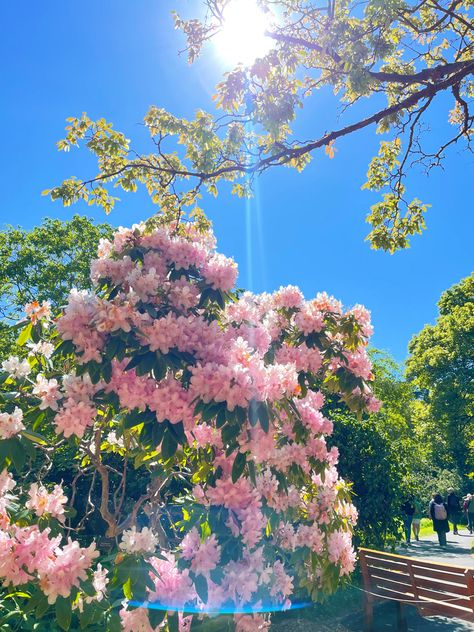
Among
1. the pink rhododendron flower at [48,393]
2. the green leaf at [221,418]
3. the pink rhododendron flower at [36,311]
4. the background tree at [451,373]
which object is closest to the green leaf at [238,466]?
the green leaf at [221,418]

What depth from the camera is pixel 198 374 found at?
2.29 metres

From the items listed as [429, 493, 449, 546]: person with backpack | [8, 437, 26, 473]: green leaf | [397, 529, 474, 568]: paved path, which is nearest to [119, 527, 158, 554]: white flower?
[8, 437, 26, 473]: green leaf

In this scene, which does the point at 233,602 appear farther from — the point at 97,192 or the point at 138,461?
the point at 97,192

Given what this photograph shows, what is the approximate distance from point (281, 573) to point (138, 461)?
108 cm

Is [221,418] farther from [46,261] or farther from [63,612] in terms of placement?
[46,261]

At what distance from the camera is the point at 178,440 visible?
2266mm

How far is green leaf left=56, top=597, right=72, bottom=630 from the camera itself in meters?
2.00

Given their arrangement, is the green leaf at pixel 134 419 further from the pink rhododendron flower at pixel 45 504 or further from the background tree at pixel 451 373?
the background tree at pixel 451 373

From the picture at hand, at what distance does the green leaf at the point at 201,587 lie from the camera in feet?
7.56

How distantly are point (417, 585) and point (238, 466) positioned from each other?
4129 mm

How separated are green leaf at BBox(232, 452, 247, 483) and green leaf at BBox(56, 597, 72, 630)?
2.90 ft

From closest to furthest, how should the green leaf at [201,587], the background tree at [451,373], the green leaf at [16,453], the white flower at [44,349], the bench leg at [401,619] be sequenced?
the green leaf at [16,453] < the green leaf at [201,587] < the white flower at [44,349] < the bench leg at [401,619] < the background tree at [451,373]

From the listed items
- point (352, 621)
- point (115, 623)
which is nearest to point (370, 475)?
point (352, 621)

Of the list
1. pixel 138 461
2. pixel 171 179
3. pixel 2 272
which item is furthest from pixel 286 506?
pixel 2 272
